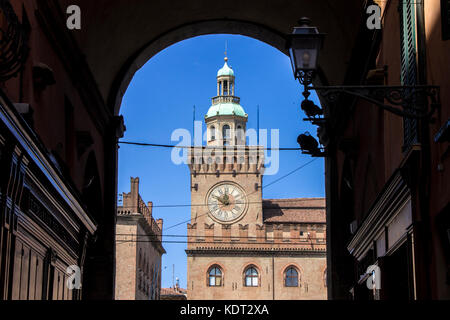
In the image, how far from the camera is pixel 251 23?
56.7 feet

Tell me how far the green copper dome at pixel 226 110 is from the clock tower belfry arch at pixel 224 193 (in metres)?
6.42

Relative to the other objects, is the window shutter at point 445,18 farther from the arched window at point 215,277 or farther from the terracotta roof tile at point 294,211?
the terracotta roof tile at point 294,211

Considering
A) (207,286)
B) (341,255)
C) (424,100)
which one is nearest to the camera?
(424,100)

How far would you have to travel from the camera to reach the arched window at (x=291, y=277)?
75812 mm

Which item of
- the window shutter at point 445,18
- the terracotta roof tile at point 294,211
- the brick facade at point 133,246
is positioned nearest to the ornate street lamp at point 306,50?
the window shutter at point 445,18

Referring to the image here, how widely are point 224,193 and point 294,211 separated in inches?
288

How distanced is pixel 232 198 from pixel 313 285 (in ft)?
33.2

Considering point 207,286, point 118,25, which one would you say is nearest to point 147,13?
point 118,25

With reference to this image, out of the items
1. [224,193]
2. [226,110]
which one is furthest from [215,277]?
[226,110]

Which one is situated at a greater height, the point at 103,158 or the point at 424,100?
the point at 103,158

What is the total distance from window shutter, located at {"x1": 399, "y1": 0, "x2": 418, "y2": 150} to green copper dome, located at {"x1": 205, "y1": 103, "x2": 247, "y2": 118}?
76.8 metres

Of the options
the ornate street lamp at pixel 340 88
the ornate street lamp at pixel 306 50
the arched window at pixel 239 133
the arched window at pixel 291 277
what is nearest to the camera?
the ornate street lamp at pixel 340 88

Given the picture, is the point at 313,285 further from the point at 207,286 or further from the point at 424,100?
the point at 424,100
